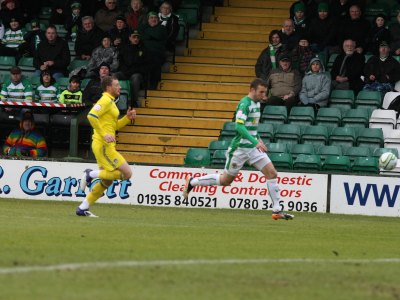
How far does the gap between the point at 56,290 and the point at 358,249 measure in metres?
5.25

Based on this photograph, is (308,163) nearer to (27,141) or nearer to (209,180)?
(209,180)

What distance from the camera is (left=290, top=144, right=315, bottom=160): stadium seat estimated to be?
904 inches

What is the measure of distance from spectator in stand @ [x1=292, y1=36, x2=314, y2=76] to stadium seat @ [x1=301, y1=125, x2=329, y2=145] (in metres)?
1.83

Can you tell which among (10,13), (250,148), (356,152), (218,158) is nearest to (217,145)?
(218,158)

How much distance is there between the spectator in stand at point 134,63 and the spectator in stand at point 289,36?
3.16 m

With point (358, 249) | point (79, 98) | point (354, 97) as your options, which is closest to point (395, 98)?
point (354, 97)

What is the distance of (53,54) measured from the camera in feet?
87.9

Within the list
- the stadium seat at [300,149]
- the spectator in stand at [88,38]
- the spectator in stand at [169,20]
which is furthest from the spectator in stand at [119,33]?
the stadium seat at [300,149]

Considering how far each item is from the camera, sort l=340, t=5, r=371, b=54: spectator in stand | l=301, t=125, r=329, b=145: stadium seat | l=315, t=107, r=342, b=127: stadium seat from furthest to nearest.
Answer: l=340, t=5, r=371, b=54: spectator in stand, l=315, t=107, r=342, b=127: stadium seat, l=301, t=125, r=329, b=145: stadium seat

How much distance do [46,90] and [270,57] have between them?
16.5 feet

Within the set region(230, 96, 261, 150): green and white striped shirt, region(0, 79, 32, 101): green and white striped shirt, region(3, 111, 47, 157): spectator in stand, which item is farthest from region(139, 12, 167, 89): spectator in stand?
region(230, 96, 261, 150): green and white striped shirt

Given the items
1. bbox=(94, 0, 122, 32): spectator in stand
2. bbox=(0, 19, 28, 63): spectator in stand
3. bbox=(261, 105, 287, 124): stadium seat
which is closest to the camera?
bbox=(261, 105, 287, 124): stadium seat

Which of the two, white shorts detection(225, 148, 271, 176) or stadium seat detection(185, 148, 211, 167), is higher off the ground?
white shorts detection(225, 148, 271, 176)

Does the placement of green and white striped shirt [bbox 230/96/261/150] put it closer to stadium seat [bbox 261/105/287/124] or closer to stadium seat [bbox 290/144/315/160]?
stadium seat [bbox 290/144/315/160]
